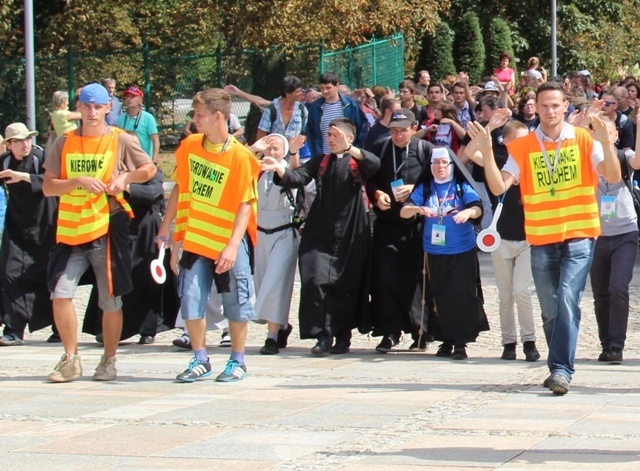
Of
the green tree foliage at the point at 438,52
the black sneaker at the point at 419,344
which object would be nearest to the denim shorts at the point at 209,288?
the black sneaker at the point at 419,344

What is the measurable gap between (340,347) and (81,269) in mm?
2361

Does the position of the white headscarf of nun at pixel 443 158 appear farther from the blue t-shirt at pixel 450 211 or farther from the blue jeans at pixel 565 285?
the blue jeans at pixel 565 285

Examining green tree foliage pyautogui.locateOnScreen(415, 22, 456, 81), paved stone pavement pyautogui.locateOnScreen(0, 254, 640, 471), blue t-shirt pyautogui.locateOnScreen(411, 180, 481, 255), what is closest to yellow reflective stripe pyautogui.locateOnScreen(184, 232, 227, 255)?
paved stone pavement pyautogui.locateOnScreen(0, 254, 640, 471)

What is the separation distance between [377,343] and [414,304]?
101cm

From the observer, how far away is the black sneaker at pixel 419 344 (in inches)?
426

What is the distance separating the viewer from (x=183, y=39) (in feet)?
113

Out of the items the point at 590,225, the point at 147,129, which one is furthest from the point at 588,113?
the point at 147,129

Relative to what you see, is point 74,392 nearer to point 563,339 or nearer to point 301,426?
point 301,426

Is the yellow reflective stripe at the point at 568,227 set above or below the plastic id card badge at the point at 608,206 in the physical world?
below

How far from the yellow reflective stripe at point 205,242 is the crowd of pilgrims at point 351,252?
3.06 ft

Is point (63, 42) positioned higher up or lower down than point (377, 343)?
higher up

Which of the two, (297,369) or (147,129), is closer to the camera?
(297,369)

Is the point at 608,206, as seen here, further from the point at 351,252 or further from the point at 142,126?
the point at 142,126

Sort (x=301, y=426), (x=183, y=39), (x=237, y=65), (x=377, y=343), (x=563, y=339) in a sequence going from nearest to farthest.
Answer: (x=301, y=426)
(x=563, y=339)
(x=377, y=343)
(x=237, y=65)
(x=183, y=39)
